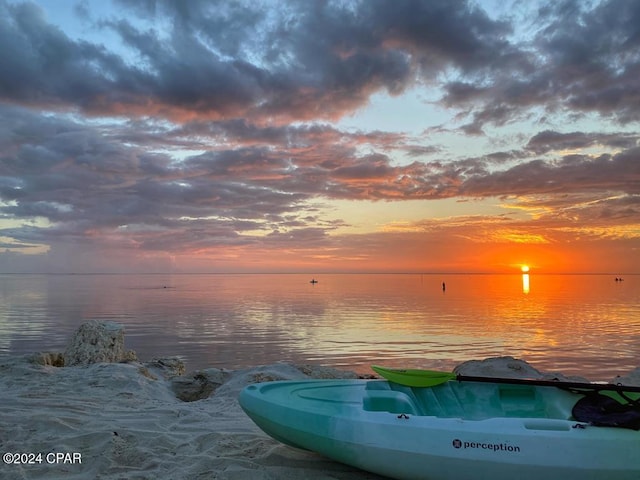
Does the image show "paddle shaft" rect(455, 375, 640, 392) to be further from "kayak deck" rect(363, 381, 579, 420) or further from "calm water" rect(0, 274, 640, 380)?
"calm water" rect(0, 274, 640, 380)

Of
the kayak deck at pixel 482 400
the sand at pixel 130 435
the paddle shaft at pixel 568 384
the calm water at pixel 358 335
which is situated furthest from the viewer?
the calm water at pixel 358 335

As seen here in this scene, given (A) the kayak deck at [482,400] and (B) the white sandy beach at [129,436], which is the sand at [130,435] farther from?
(A) the kayak deck at [482,400]

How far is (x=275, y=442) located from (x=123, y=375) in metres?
5.53

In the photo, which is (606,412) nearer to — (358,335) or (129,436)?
(129,436)

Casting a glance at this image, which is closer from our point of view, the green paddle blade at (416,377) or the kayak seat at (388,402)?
the kayak seat at (388,402)

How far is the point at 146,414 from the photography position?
753 centimetres

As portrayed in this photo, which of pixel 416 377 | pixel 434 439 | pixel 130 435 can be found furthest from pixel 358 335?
pixel 434 439

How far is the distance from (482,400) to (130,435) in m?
4.73

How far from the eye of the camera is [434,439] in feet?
16.0

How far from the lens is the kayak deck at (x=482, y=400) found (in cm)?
651

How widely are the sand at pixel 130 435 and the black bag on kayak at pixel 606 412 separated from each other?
2.58 m

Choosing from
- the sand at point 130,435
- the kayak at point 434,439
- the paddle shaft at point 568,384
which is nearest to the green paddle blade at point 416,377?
the paddle shaft at point 568,384

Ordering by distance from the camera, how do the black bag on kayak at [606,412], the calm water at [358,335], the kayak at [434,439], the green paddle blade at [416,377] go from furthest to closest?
the calm water at [358,335], the green paddle blade at [416,377], the black bag on kayak at [606,412], the kayak at [434,439]

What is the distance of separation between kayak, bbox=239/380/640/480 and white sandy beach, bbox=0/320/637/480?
47 cm
